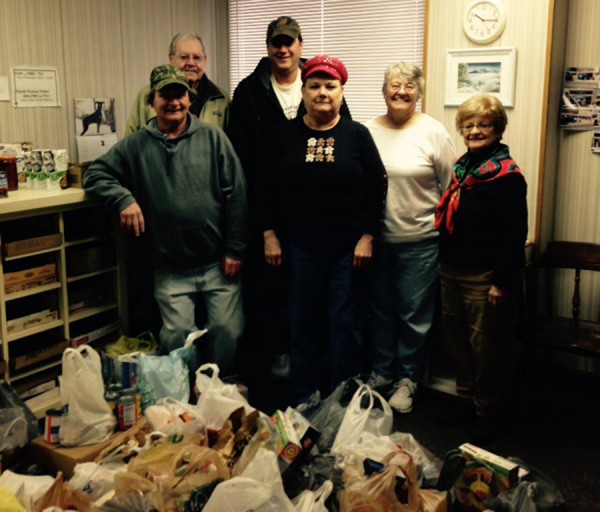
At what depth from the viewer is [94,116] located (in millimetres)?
3617

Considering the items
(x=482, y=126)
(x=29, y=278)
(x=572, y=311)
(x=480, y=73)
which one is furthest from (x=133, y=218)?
(x=572, y=311)

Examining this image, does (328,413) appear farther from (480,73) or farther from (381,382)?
(480,73)

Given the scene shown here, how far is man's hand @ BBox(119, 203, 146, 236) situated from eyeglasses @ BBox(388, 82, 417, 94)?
1160 millimetres

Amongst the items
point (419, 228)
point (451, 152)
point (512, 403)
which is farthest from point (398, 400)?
point (451, 152)

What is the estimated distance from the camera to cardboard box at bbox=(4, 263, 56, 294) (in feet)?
8.98

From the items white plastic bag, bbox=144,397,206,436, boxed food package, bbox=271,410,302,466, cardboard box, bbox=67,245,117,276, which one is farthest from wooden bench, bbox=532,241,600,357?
cardboard box, bbox=67,245,117,276

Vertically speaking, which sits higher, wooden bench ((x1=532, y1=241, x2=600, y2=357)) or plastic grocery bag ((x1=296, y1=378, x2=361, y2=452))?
wooden bench ((x1=532, y1=241, x2=600, y2=357))

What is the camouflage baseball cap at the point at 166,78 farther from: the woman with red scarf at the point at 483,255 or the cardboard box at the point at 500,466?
the cardboard box at the point at 500,466

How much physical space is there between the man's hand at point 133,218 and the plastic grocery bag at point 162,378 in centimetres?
52

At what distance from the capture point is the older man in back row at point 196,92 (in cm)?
330

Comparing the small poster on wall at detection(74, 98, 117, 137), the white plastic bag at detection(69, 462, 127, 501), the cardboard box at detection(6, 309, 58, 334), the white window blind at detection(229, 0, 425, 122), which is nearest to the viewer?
the white plastic bag at detection(69, 462, 127, 501)

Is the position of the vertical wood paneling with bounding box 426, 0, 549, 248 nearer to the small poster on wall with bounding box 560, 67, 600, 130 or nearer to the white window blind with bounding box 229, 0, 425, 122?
the small poster on wall with bounding box 560, 67, 600, 130

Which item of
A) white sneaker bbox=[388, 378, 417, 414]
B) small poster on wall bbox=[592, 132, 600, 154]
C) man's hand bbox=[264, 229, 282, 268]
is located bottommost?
white sneaker bbox=[388, 378, 417, 414]

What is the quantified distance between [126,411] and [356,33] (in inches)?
101
